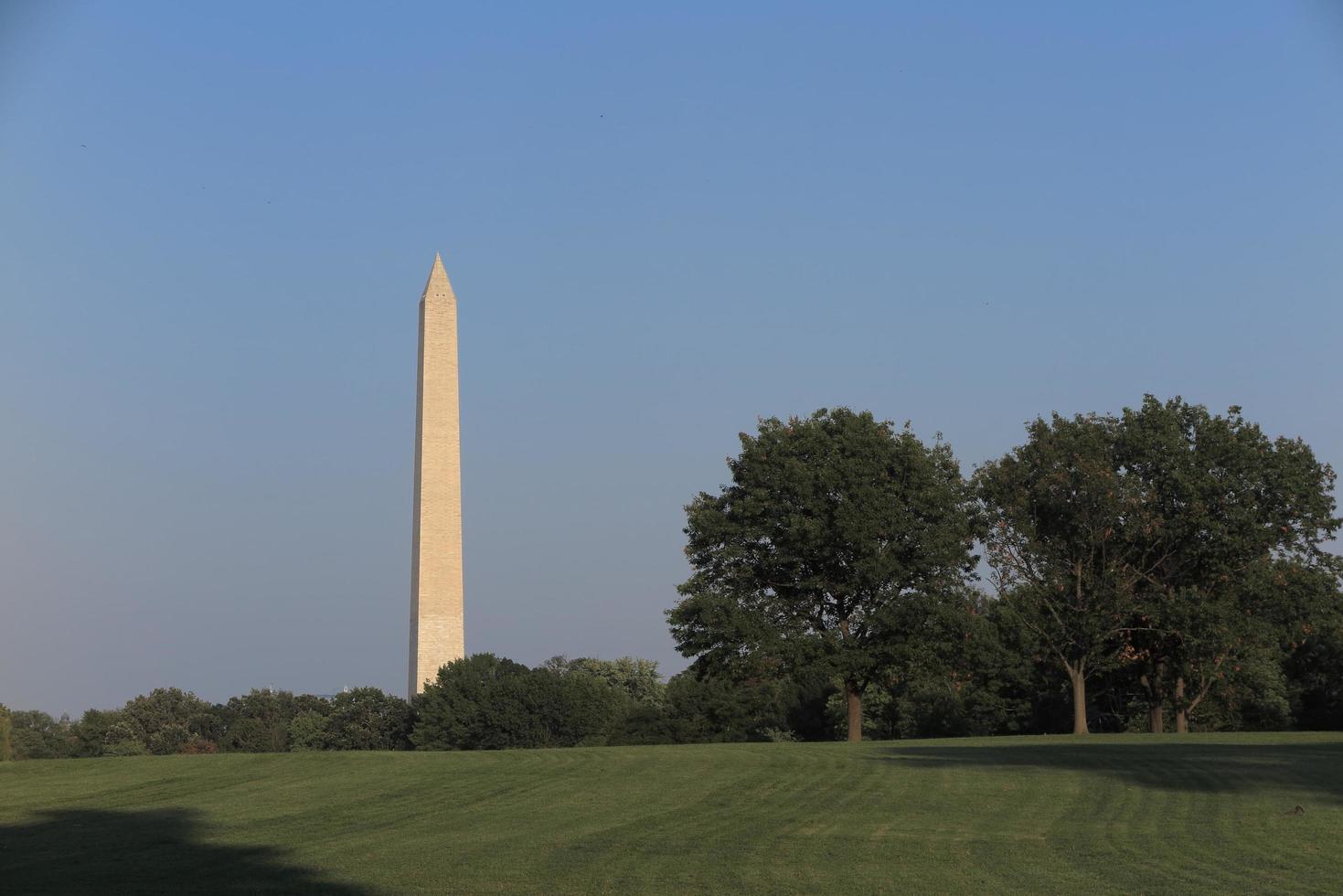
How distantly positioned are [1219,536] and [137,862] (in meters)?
47.7

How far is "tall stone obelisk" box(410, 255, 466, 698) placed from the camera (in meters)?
67.1

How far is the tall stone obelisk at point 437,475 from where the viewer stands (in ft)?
220

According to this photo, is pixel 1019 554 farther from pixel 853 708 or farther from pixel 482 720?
pixel 482 720

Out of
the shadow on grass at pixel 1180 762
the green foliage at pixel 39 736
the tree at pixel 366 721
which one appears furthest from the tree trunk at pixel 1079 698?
the green foliage at pixel 39 736

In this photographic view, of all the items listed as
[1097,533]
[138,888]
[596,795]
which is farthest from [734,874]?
[1097,533]

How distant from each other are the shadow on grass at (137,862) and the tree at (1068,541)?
134 feet

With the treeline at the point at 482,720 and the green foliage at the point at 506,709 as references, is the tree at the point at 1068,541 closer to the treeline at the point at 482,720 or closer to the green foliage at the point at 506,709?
the treeline at the point at 482,720

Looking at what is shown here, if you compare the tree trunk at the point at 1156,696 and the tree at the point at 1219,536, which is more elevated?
the tree at the point at 1219,536

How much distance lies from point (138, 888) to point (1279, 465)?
171 feet

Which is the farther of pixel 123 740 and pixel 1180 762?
pixel 123 740

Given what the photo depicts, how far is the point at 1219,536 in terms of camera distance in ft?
185

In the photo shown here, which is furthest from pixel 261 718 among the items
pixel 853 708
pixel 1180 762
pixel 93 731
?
pixel 1180 762

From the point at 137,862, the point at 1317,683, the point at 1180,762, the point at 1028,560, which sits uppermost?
the point at 1028,560

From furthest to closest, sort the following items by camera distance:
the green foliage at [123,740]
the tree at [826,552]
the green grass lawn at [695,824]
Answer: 1. the green foliage at [123,740]
2. the tree at [826,552]
3. the green grass lawn at [695,824]
